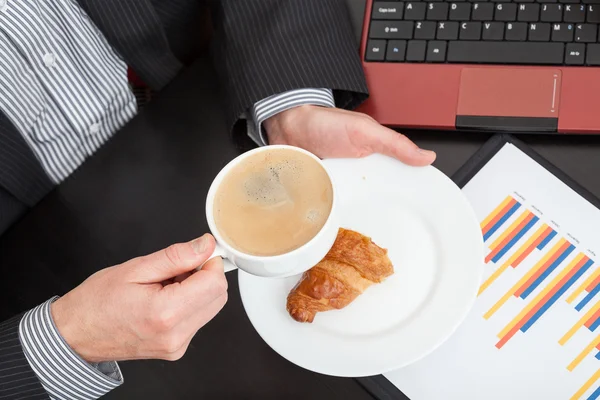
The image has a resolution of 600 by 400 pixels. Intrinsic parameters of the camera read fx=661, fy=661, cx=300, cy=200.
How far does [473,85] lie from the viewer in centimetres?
97

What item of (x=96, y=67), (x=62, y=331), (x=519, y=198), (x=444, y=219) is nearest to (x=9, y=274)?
(x=62, y=331)

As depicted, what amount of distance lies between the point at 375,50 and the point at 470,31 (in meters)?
0.14

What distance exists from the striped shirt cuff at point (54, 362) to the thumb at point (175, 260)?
167 mm

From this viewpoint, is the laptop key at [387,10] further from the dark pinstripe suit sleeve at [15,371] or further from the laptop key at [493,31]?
the dark pinstripe suit sleeve at [15,371]

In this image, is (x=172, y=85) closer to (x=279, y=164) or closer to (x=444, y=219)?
(x=279, y=164)

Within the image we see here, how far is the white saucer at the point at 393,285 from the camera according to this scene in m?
0.82

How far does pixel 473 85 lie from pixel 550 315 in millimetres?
344

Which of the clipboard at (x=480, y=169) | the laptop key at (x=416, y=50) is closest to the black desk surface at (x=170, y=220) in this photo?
the clipboard at (x=480, y=169)

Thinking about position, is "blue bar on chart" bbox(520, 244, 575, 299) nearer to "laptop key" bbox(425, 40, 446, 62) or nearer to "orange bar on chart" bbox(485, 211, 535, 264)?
"orange bar on chart" bbox(485, 211, 535, 264)

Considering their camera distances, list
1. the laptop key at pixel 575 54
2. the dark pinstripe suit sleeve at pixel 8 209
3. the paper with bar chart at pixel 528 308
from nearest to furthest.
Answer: the paper with bar chart at pixel 528 308
the laptop key at pixel 575 54
the dark pinstripe suit sleeve at pixel 8 209

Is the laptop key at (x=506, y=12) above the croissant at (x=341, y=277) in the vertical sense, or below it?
above

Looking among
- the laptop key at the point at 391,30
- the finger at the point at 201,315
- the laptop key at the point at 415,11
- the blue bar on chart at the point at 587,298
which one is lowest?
the blue bar on chart at the point at 587,298

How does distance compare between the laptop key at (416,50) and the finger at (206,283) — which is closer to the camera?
the finger at (206,283)

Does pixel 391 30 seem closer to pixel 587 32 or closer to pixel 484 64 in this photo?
pixel 484 64
